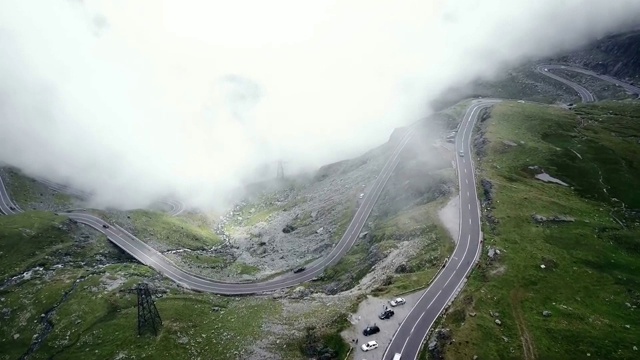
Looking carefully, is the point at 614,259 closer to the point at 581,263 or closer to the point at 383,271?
the point at 581,263

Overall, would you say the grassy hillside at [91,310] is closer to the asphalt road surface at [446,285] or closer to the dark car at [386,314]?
the dark car at [386,314]

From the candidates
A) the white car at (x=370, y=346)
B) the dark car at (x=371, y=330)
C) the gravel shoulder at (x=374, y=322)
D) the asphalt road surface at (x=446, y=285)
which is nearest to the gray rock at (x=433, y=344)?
the asphalt road surface at (x=446, y=285)

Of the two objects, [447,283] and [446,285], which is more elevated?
[447,283]

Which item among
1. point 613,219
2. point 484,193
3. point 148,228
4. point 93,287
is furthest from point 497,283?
point 148,228

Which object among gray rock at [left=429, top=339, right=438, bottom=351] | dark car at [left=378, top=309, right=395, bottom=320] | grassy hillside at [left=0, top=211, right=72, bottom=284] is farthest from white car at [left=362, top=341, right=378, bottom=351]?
grassy hillside at [left=0, top=211, right=72, bottom=284]

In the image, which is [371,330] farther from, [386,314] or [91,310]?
[91,310]

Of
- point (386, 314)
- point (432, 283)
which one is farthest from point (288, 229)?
point (386, 314)

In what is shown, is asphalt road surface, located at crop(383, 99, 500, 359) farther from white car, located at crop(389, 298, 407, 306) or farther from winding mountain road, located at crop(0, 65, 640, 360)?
white car, located at crop(389, 298, 407, 306)
